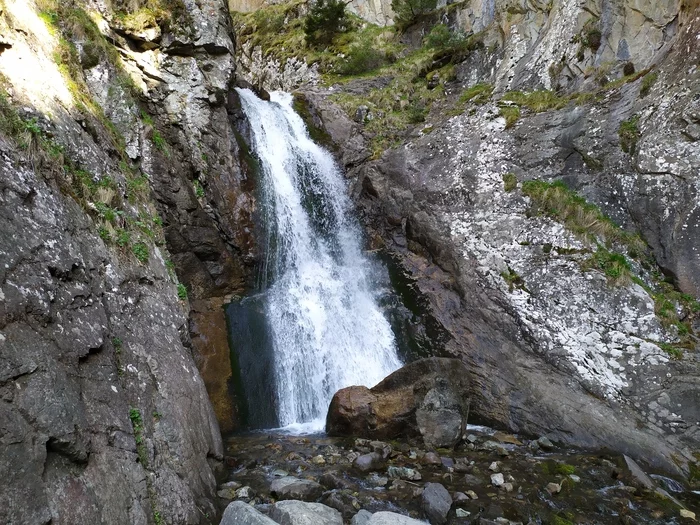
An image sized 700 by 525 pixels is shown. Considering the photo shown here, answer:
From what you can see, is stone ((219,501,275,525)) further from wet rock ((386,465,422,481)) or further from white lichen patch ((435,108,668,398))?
white lichen patch ((435,108,668,398))

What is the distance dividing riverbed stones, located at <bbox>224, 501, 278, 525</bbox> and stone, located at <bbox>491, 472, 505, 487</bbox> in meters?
3.32

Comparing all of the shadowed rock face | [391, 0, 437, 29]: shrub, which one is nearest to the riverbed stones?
the shadowed rock face

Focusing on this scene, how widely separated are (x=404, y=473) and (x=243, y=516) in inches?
106

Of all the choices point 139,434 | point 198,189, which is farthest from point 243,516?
point 198,189

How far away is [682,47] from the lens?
10047 mm

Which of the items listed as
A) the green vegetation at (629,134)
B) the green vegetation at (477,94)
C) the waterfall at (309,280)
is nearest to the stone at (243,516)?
the waterfall at (309,280)

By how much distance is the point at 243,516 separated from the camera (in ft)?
13.7

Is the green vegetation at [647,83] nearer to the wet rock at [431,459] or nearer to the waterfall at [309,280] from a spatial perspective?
the waterfall at [309,280]

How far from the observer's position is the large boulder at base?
289 inches

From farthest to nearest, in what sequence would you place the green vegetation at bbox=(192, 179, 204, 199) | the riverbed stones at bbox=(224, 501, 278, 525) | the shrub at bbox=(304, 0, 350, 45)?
the shrub at bbox=(304, 0, 350, 45) → the green vegetation at bbox=(192, 179, 204, 199) → the riverbed stones at bbox=(224, 501, 278, 525)

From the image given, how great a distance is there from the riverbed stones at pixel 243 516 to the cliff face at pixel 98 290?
52 centimetres

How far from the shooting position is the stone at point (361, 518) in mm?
4662

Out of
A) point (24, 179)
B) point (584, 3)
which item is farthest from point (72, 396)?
point (584, 3)

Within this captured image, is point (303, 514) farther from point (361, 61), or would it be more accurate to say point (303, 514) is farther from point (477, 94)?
point (361, 61)
